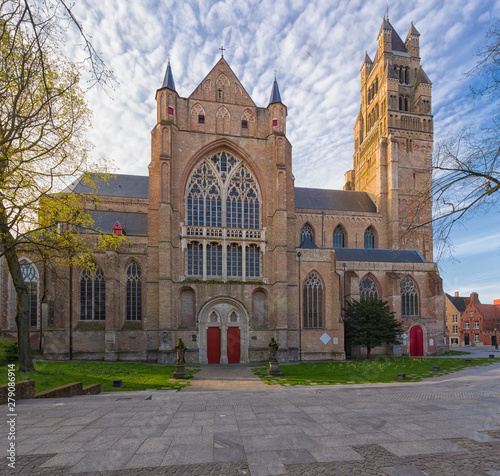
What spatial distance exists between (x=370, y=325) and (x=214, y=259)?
12.8 metres

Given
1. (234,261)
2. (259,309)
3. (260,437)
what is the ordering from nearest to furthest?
(260,437), (259,309), (234,261)

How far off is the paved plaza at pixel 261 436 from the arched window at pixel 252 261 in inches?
606

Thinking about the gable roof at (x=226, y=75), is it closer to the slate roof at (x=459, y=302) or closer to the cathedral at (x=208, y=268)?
the cathedral at (x=208, y=268)

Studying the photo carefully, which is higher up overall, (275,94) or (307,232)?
(275,94)

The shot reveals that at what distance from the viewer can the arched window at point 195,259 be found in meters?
24.8

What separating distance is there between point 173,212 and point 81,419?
17.9m

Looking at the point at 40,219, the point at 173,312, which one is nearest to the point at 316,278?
the point at 173,312

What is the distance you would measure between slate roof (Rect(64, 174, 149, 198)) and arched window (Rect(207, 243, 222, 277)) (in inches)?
528

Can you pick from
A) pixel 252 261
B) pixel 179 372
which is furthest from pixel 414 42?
pixel 179 372

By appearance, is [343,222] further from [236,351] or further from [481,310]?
[481,310]

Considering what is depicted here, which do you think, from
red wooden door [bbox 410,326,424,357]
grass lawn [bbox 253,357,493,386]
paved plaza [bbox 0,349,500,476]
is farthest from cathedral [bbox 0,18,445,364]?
paved plaza [bbox 0,349,500,476]

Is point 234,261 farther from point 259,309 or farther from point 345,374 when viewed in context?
point 345,374

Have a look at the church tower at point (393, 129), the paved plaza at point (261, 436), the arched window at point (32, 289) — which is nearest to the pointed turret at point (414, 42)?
the church tower at point (393, 129)

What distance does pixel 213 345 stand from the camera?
24.1 meters
